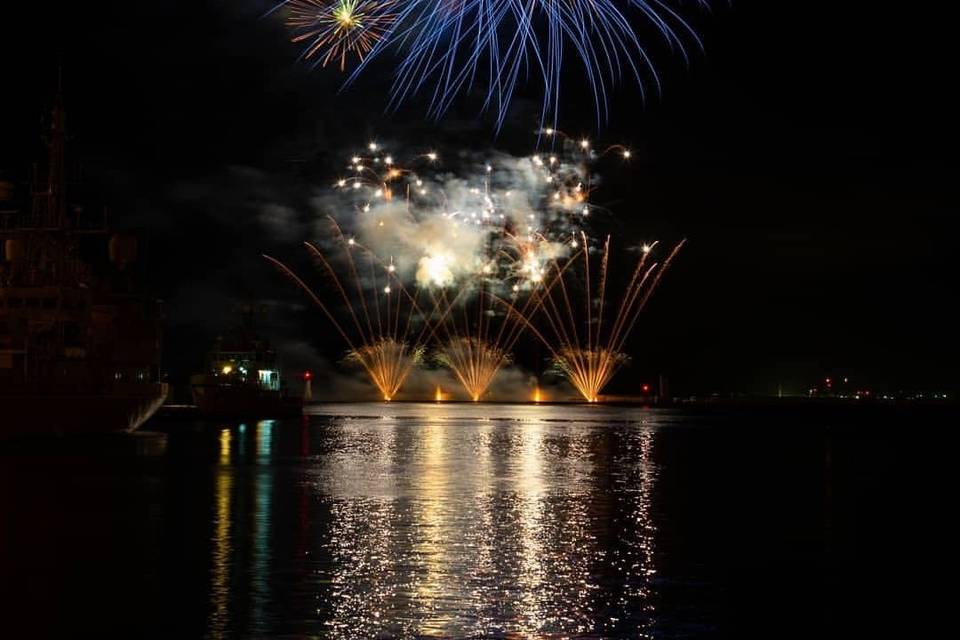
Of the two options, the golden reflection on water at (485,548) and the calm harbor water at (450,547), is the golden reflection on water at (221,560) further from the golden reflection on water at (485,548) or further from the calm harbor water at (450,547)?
the golden reflection on water at (485,548)

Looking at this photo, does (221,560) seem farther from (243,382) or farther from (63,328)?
(243,382)

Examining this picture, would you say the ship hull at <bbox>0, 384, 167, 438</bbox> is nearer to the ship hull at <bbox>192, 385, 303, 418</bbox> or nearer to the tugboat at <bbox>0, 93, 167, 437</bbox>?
the tugboat at <bbox>0, 93, 167, 437</bbox>

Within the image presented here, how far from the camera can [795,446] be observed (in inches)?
2409

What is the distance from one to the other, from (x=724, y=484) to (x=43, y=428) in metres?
32.9

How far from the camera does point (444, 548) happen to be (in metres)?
21.3

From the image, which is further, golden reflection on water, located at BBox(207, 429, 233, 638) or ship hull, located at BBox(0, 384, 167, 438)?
ship hull, located at BBox(0, 384, 167, 438)

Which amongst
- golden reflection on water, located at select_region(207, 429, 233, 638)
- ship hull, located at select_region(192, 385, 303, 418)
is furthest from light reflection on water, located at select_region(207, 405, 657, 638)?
ship hull, located at select_region(192, 385, 303, 418)

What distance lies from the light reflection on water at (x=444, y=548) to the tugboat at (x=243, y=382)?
45.7 m

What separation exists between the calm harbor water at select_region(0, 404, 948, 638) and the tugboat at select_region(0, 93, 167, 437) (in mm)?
9624

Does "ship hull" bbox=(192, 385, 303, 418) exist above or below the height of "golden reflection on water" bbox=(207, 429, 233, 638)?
above

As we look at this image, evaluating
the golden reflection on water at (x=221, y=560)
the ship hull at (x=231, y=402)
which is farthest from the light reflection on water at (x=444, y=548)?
the ship hull at (x=231, y=402)

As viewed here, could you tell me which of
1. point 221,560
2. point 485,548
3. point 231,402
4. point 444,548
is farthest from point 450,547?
point 231,402

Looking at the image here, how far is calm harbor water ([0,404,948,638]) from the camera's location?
15.6 m

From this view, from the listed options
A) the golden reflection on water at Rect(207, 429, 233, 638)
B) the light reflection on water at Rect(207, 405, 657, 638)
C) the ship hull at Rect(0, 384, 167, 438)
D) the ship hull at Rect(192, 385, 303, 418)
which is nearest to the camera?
the golden reflection on water at Rect(207, 429, 233, 638)
